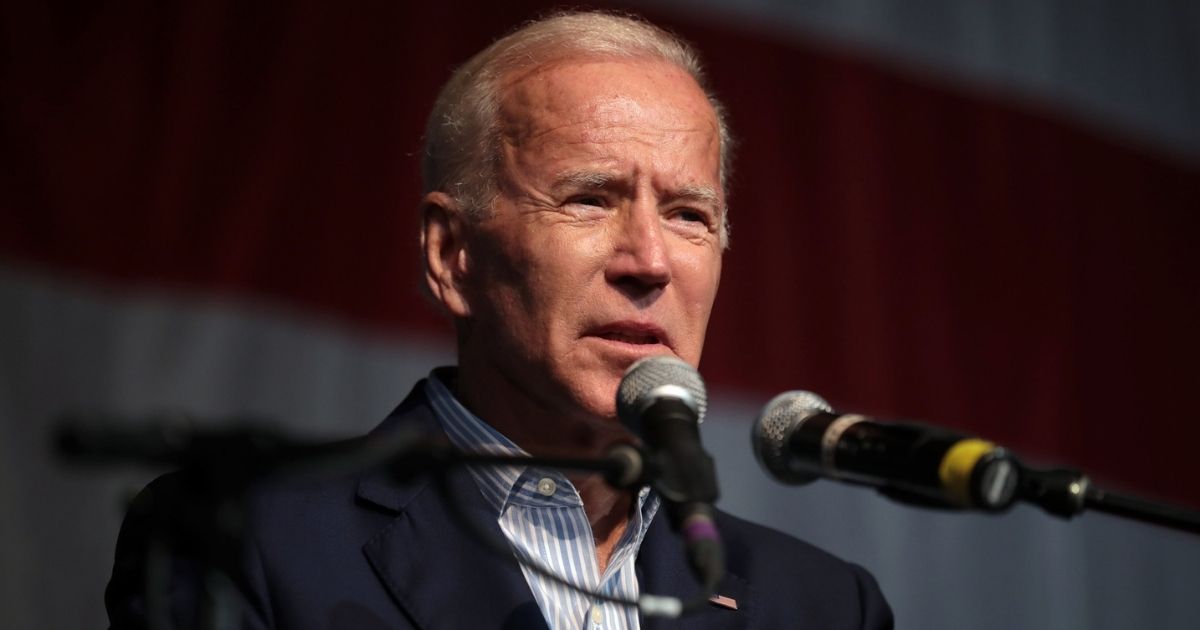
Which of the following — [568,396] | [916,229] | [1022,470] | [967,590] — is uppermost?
[916,229]

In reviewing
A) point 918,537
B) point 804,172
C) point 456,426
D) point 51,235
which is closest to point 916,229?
point 804,172

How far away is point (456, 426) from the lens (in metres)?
2.19

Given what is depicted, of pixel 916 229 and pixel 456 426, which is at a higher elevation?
pixel 916 229

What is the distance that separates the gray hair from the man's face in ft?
0.11

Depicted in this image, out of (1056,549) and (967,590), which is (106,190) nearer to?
(967,590)

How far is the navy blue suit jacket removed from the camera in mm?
1837

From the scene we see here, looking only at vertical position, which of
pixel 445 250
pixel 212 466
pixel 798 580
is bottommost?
pixel 798 580

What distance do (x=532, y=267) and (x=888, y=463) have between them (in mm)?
809

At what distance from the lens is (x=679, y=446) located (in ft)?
4.28

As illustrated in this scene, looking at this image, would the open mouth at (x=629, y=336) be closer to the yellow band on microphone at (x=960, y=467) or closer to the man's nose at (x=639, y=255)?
the man's nose at (x=639, y=255)

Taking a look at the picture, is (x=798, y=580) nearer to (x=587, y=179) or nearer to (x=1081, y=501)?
(x=587, y=179)

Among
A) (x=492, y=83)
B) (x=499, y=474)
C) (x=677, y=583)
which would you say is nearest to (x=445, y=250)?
(x=492, y=83)

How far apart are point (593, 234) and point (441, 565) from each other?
551 mm

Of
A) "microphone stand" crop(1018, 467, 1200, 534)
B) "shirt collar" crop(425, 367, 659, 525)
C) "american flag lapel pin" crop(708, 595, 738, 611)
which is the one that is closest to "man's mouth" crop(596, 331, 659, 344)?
"shirt collar" crop(425, 367, 659, 525)
